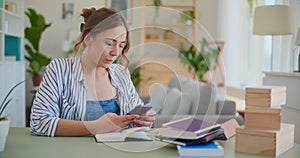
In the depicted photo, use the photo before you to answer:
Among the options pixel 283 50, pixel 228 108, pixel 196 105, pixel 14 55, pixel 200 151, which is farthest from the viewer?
pixel 14 55

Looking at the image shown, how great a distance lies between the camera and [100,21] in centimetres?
143

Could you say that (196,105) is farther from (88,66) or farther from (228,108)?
(88,66)

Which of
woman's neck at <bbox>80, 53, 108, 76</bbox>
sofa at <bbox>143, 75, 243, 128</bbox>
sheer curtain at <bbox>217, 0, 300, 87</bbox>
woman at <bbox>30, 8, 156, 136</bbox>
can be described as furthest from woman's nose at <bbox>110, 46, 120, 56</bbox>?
sheer curtain at <bbox>217, 0, 300, 87</bbox>

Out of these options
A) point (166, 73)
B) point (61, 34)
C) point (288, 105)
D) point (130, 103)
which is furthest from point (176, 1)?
point (130, 103)

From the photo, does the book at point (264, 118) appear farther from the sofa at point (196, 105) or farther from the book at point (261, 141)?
the sofa at point (196, 105)

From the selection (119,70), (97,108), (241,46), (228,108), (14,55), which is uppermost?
(241,46)

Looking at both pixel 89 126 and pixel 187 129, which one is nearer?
pixel 187 129

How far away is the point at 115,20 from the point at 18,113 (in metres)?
2.97

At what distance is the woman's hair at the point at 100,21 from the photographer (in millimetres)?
1398

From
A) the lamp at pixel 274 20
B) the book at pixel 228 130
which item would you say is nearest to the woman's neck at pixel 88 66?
the book at pixel 228 130

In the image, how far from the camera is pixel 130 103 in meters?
1.56

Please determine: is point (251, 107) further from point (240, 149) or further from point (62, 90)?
point (62, 90)

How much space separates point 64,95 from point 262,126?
0.73m

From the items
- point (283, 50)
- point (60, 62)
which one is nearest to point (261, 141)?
point (60, 62)
